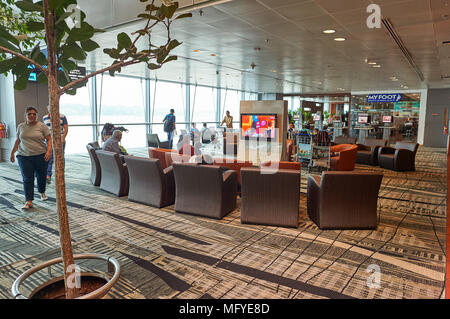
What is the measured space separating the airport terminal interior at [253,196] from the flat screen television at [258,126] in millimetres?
31

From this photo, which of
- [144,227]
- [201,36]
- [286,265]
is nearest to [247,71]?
[201,36]

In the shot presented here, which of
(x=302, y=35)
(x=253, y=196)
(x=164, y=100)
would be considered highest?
(x=302, y=35)

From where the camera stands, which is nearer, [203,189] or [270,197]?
[270,197]

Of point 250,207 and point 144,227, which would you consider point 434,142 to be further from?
point 144,227

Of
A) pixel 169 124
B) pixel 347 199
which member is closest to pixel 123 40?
pixel 347 199

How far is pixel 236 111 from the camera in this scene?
71.1 ft

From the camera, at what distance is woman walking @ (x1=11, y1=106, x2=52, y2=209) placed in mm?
4605

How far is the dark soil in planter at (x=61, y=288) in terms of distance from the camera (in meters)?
2.10

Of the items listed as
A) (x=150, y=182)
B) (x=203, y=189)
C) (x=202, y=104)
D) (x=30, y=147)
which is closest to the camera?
(x=203, y=189)

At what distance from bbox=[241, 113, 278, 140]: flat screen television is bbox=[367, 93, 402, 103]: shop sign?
14.2 metres

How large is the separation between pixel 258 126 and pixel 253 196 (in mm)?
3922

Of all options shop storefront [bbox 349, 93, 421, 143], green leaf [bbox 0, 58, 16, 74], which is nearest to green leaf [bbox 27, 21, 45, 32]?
green leaf [bbox 0, 58, 16, 74]

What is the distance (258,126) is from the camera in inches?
307

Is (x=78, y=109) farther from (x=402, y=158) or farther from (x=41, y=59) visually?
(x=402, y=158)
